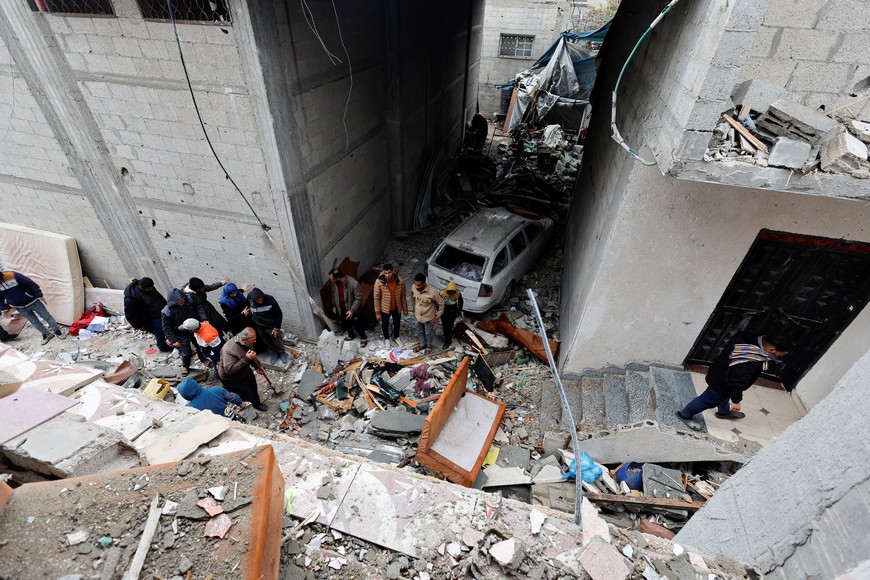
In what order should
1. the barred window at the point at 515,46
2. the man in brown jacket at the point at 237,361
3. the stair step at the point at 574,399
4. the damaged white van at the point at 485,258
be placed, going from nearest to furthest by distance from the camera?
the man in brown jacket at the point at 237,361 → the stair step at the point at 574,399 → the damaged white van at the point at 485,258 → the barred window at the point at 515,46

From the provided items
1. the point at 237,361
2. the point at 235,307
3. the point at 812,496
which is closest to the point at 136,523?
the point at 237,361

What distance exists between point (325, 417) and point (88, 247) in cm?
590

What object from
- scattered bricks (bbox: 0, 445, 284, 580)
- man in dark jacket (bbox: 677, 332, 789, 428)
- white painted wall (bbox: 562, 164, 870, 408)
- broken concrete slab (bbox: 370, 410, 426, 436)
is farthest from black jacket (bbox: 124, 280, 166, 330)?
man in dark jacket (bbox: 677, 332, 789, 428)

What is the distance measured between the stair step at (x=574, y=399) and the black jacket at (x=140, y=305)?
21.4ft

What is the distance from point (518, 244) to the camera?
8.20 metres

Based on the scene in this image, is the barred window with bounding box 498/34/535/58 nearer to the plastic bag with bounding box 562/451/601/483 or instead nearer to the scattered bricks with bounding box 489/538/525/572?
the plastic bag with bounding box 562/451/601/483

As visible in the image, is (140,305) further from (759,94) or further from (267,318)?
(759,94)

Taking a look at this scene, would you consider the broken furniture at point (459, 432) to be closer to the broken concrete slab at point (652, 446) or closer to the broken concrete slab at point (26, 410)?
the broken concrete slab at point (652, 446)

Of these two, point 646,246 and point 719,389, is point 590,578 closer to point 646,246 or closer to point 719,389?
point 719,389

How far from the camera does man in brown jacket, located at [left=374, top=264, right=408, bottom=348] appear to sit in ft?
21.1

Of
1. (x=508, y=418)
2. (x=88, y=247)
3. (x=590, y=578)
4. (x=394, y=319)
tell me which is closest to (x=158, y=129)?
(x=88, y=247)

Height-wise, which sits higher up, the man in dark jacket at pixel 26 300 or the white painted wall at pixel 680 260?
the white painted wall at pixel 680 260

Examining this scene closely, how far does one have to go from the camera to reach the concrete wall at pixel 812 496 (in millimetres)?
1796

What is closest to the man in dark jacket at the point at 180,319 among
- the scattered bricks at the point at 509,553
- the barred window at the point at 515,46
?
the scattered bricks at the point at 509,553
